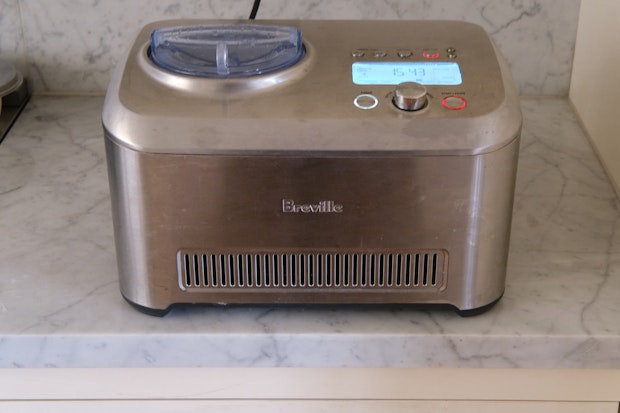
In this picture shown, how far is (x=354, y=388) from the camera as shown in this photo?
0.94 metres

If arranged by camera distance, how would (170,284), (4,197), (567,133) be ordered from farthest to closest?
1. (567,133)
2. (4,197)
3. (170,284)

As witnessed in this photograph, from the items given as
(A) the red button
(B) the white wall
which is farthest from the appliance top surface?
(B) the white wall

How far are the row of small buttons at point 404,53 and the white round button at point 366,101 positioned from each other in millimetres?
78

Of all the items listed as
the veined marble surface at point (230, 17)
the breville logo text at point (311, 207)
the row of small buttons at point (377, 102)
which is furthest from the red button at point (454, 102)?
the veined marble surface at point (230, 17)

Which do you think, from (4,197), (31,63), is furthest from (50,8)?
(4,197)

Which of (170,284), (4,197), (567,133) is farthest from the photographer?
(567,133)

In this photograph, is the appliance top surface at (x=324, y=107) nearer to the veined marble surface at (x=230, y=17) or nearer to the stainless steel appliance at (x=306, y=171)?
the stainless steel appliance at (x=306, y=171)

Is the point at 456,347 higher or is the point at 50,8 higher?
the point at 50,8

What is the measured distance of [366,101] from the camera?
0.86 m

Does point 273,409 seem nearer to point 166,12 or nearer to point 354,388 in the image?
point 354,388

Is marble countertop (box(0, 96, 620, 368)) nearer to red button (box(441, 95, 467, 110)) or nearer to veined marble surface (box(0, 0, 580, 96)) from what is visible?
red button (box(441, 95, 467, 110))

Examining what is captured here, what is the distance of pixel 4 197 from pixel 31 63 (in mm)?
321

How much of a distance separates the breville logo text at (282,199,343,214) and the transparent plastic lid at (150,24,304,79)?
4.9 inches

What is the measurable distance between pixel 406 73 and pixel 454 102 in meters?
0.06
